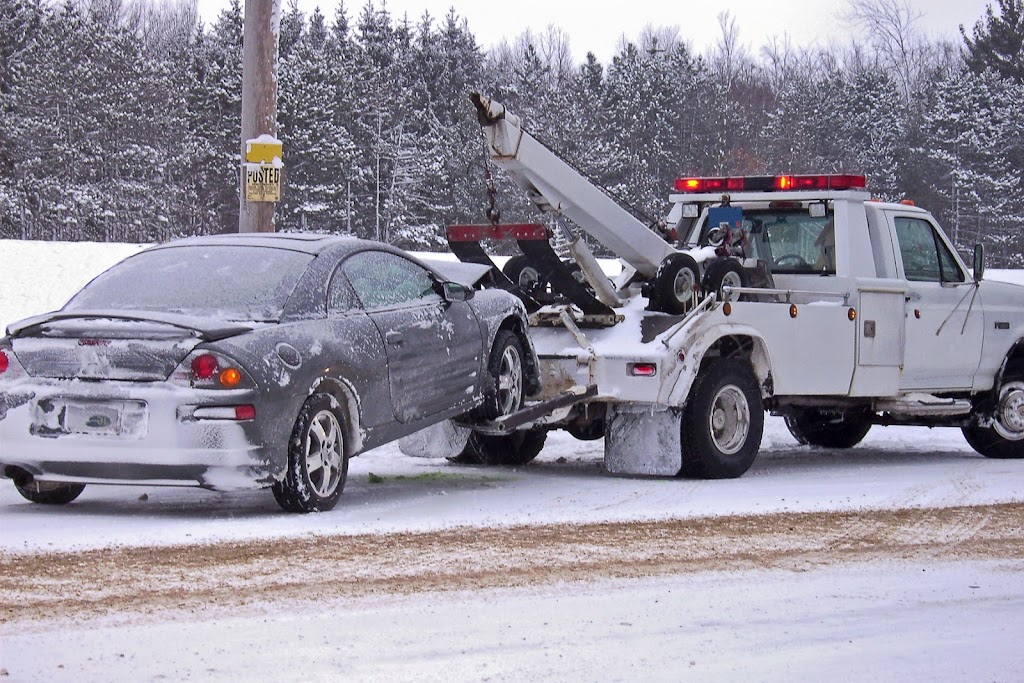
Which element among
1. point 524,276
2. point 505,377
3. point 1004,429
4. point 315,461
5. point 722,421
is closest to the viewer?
point 315,461

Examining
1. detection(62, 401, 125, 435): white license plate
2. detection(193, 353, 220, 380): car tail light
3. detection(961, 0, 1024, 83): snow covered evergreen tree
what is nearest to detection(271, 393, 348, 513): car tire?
detection(193, 353, 220, 380): car tail light

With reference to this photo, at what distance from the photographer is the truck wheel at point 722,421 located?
1039 centimetres

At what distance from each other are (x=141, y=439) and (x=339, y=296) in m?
1.52

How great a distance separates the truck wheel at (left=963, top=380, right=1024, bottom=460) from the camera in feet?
42.2

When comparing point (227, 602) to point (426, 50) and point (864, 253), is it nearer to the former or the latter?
point (864, 253)

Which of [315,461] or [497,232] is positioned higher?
[497,232]

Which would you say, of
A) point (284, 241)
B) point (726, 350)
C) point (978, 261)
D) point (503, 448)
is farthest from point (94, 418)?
point (978, 261)

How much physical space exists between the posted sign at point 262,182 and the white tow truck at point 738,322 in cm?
140

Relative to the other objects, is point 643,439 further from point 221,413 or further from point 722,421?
point 221,413

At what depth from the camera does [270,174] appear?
10953mm

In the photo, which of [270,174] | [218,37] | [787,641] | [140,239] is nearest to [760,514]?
[787,641]

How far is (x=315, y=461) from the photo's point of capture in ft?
26.0

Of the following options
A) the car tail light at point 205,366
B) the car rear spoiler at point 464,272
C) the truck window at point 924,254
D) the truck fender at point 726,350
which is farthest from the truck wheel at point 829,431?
the car tail light at point 205,366

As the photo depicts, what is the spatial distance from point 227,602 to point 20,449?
8.11 feet
